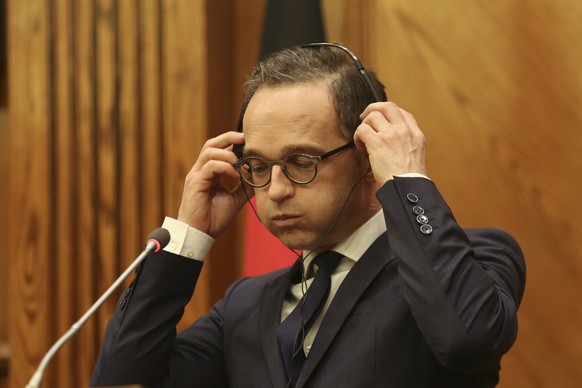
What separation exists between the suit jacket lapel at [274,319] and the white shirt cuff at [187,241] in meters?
0.16

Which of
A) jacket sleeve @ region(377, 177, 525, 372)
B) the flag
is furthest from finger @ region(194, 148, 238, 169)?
the flag

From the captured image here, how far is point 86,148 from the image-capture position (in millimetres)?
2854

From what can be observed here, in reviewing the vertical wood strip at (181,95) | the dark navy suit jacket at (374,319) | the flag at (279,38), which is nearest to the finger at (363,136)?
the dark navy suit jacket at (374,319)

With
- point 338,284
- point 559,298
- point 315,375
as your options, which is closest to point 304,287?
point 338,284

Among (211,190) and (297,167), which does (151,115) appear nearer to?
(211,190)

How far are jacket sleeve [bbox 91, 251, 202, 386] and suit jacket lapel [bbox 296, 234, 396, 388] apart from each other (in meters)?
0.33

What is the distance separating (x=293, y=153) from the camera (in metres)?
1.64

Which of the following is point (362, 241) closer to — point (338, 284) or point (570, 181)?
point (338, 284)

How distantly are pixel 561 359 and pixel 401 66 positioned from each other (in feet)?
3.14

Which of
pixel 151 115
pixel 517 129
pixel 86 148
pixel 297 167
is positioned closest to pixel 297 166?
pixel 297 167

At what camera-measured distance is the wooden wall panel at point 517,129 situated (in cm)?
238

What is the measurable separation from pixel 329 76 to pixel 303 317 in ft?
1.56

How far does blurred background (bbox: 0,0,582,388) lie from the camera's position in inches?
99.7

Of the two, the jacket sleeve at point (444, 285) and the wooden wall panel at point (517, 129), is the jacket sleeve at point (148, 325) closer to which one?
the jacket sleeve at point (444, 285)
